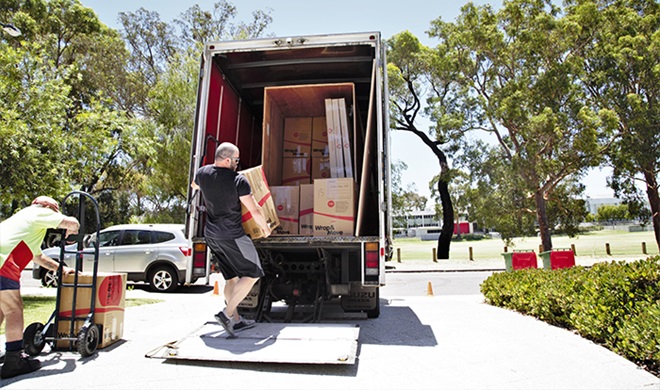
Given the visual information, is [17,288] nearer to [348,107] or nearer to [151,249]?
[348,107]

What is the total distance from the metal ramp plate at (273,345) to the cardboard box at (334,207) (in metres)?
1.15

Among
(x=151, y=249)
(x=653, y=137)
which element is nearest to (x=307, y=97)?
(x=151, y=249)

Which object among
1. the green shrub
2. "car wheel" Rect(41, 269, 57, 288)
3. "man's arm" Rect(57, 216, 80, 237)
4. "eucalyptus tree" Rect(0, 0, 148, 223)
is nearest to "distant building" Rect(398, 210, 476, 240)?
"car wheel" Rect(41, 269, 57, 288)

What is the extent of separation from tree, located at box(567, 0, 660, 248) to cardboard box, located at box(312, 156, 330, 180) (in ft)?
55.2

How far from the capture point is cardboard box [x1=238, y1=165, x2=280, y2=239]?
4.35m

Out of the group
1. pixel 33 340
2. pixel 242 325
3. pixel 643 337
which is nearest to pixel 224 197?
pixel 242 325

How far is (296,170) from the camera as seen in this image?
638cm

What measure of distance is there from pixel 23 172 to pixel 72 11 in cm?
1764

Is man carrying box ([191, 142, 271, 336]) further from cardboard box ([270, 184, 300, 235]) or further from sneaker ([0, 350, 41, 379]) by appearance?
sneaker ([0, 350, 41, 379])

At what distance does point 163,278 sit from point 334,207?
6.56 m

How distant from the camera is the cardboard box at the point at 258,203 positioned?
14.3 feet

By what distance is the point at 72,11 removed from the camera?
→ 2080cm

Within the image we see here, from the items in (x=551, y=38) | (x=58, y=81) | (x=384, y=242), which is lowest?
(x=384, y=242)

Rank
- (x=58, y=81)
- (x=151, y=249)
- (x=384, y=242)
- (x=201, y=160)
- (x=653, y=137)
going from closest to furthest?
(x=384, y=242) < (x=201, y=160) < (x=58, y=81) < (x=151, y=249) < (x=653, y=137)
